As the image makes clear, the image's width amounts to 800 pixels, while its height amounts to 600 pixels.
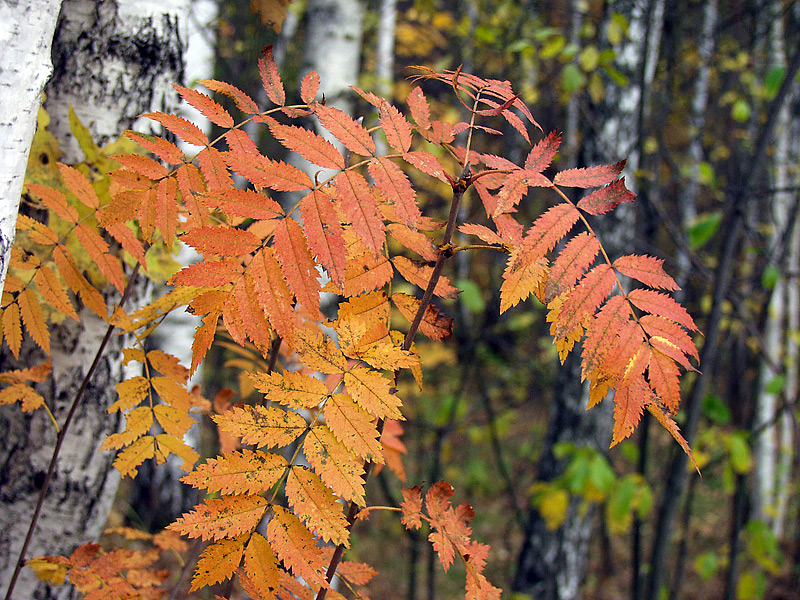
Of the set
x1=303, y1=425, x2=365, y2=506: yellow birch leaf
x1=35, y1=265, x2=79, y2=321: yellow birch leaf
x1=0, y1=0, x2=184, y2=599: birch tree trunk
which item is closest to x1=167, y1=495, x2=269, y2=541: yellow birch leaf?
x1=303, y1=425, x2=365, y2=506: yellow birch leaf

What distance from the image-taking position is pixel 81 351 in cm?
131

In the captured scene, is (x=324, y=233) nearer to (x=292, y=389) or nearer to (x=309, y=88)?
(x=292, y=389)

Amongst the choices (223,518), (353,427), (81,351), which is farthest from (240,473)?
(81,351)

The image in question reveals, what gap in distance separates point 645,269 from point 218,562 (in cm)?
73

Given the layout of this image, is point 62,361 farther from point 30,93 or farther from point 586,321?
point 586,321

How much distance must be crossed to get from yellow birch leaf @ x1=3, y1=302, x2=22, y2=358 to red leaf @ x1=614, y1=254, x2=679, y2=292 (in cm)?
101

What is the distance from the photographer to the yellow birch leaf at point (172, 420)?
103 centimetres

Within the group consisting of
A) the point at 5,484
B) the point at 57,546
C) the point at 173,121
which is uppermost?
the point at 173,121

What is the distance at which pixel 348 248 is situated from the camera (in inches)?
34.1

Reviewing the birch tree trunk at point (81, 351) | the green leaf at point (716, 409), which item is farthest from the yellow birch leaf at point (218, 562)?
the green leaf at point (716, 409)

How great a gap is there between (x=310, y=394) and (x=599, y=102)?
3.05 m

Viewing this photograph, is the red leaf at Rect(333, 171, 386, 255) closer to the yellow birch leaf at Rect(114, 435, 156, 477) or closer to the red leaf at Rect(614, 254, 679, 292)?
the red leaf at Rect(614, 254, 679, 292)

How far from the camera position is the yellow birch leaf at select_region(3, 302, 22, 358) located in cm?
94

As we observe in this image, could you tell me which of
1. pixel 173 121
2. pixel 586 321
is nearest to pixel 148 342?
pixel 173 121
